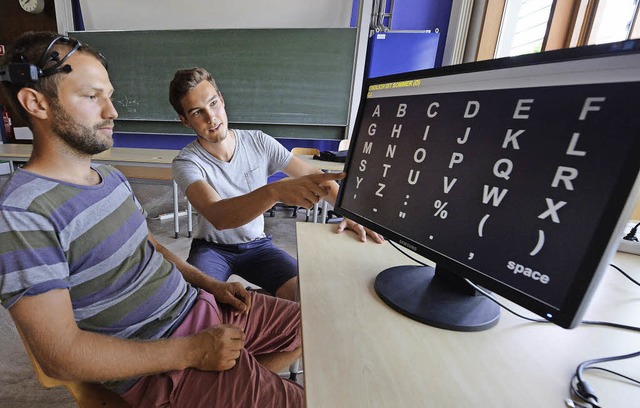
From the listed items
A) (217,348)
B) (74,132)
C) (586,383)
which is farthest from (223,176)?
(586,383)

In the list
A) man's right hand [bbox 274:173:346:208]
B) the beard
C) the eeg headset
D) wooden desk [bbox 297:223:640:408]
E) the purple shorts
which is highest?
the eeg headset

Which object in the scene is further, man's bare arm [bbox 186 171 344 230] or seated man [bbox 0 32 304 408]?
man's bare arm [bbox 186 171 344 230]

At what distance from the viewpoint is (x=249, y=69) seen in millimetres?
3914

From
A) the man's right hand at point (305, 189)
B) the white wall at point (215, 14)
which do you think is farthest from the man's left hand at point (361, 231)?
the white wall at point (215, 14)

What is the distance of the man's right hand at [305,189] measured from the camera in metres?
0.87

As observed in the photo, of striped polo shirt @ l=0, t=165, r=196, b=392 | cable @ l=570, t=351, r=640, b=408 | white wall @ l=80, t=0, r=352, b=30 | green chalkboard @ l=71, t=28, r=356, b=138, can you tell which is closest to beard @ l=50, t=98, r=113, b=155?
striped polo shirt @ l=0, t=165, r=196, b=392

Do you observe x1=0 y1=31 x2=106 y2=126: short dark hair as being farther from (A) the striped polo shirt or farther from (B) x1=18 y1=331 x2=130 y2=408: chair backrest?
(B) x1=18 y1=331 x2=130 y2=408: chair backrest

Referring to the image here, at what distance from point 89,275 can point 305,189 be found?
57 cm

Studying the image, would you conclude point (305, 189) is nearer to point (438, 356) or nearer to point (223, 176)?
point (438, 356)

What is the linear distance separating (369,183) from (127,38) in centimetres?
450

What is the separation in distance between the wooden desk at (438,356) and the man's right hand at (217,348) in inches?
9.6

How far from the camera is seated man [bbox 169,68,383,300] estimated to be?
1.36 metres

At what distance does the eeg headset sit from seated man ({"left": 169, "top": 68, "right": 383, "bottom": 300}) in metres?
0.58

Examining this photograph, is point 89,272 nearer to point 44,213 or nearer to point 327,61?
point 44,213
